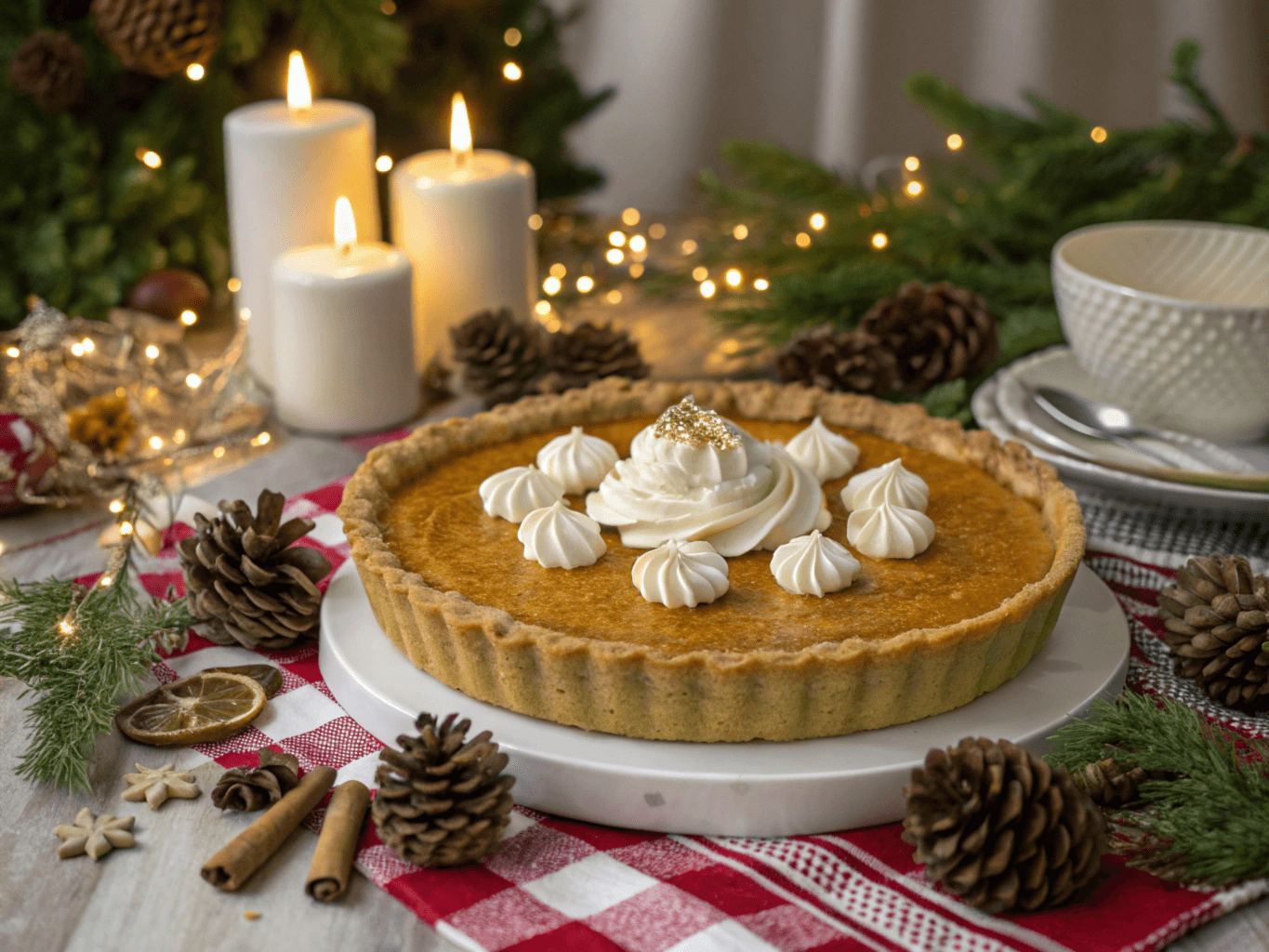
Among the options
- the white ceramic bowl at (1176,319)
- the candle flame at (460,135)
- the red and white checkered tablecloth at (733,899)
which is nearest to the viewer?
the red and white checkered tablecloth at (733,899)

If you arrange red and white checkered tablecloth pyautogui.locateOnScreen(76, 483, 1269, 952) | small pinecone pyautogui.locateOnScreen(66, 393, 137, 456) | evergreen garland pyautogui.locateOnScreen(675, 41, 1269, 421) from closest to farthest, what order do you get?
1. red and white checkered tablecloth pyautogui.locateOnScreen(76, 483, 1269, 952)
2. small pinecone pyautogui.locateOnScreen(66, 393, 137, 456)
3. evergreen garland pyautogui.locateOnScreen(675, 41, 1269, 421)

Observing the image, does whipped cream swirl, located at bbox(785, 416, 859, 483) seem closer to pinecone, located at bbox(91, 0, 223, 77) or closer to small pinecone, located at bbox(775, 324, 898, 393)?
small pinecone, located at bbox(775, 324, 898, 393)

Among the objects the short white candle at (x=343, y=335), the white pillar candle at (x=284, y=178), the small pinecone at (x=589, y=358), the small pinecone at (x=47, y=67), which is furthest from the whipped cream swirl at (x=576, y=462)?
the small pinecone at (x=47, y=67)

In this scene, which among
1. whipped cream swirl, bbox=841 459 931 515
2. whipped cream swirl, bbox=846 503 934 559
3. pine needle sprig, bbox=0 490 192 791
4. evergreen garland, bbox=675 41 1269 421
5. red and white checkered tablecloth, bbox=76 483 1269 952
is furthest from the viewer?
evergreen garland, bbox=675 41 1269 421

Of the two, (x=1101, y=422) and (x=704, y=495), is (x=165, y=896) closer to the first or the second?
(x=704, y=495)

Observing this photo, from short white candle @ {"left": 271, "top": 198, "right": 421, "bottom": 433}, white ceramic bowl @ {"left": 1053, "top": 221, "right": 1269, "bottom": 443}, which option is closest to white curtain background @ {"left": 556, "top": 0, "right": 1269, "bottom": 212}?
short white candle @ {"left": 271, "top": 198, "right": 421, "bottom": 433}

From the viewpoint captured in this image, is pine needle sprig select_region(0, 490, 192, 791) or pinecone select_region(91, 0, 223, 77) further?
pinecone select_region(91, 0, 223, 77)

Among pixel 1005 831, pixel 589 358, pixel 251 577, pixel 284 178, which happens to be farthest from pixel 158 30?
pixel 1005 831

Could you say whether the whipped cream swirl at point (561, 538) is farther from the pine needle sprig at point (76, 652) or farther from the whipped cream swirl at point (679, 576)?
the pine needle sprig at point (76, 652)
